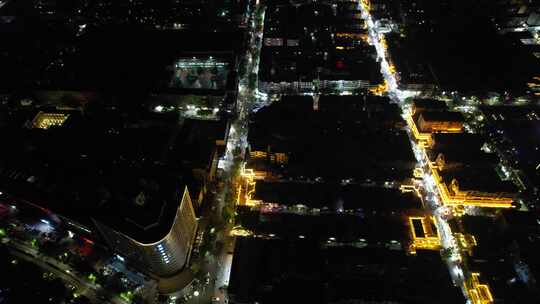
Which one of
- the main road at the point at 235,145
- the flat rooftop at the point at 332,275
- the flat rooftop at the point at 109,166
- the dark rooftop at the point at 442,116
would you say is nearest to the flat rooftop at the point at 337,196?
the flat rooftop at the point at 332,275

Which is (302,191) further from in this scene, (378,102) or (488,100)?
(488,100)

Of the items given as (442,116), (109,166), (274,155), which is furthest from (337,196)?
(109,166)

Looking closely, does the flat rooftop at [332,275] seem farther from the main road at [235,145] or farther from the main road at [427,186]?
the main road at [427,186]

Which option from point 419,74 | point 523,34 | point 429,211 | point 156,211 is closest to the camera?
point 156,211

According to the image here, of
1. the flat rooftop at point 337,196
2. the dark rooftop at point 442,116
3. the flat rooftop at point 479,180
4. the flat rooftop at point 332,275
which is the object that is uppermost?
the dark rooftop at point 442,116

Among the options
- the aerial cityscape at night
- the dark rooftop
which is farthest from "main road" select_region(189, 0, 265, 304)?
the dark rooftop

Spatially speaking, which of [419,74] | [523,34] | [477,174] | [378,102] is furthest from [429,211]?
[523,34]
